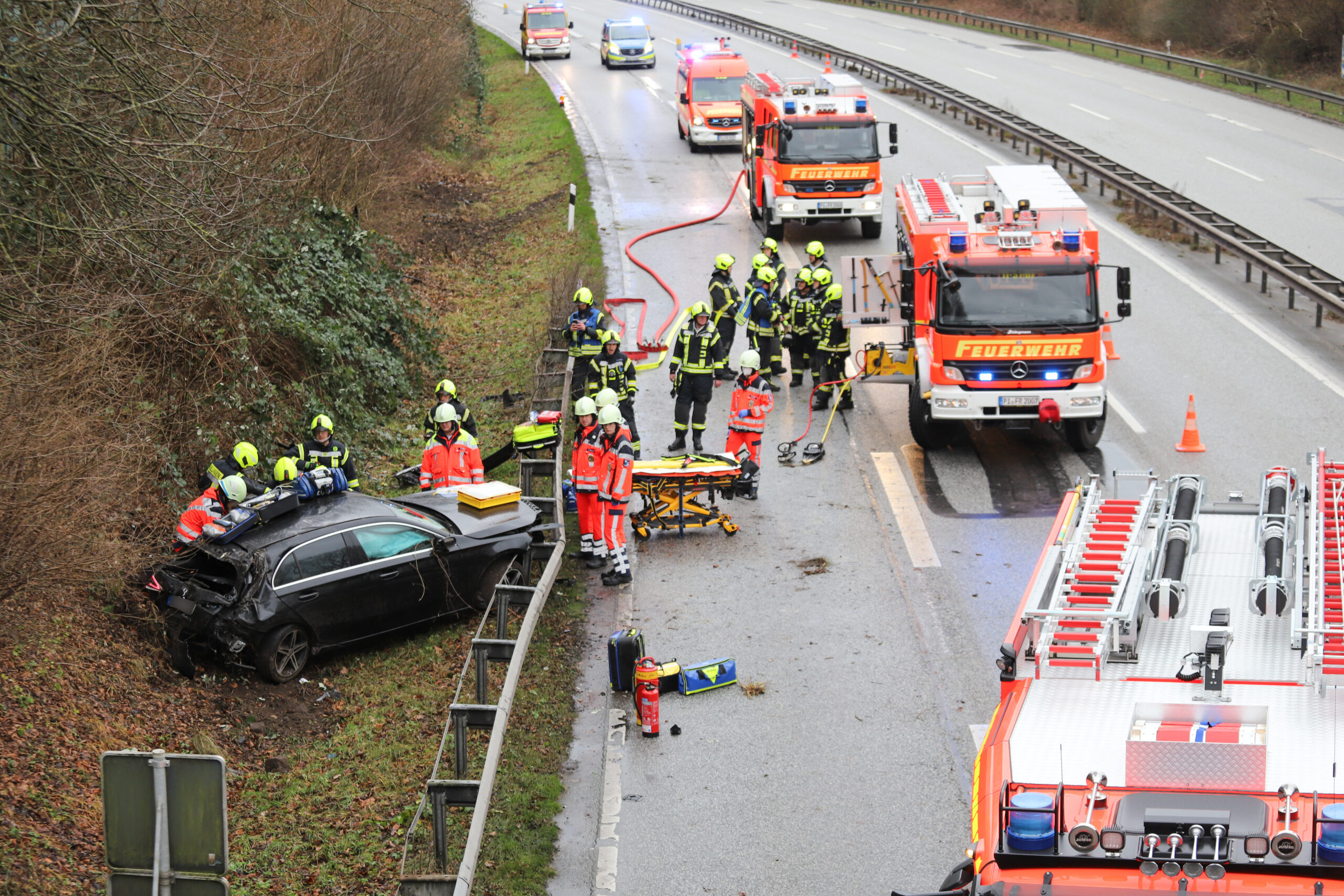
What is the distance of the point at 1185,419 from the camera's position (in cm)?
1686

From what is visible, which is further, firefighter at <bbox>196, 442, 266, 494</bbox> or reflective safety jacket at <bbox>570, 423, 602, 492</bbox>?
reflective safety jacket at <bbox>570, 423, 602, 492</bbox>

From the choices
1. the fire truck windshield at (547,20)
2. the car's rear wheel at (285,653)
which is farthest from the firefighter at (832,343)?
the fire truck windshield at (547,20)

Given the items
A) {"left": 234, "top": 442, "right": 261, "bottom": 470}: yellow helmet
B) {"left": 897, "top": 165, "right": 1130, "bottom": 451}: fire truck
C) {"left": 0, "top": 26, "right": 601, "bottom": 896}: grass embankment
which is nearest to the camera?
{"left": 0, "top": 26, "right": 601, "bottom": 896}: grass embankment

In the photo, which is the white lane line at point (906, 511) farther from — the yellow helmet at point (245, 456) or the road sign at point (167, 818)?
the road sign at point (167, 818)

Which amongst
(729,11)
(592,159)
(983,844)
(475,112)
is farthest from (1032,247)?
(729,11)

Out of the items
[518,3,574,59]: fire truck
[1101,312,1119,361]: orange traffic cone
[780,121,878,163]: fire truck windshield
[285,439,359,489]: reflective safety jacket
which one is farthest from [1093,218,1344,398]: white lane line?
[518,3,574,59]: fire truck

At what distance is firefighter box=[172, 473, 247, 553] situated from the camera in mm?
12359

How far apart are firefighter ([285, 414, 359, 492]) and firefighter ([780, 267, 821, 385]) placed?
672 centimetres

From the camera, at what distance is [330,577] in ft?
39.2

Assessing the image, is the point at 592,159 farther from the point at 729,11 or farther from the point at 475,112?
the point at 729,11

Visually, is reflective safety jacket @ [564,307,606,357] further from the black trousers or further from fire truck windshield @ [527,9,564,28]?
fire truck windshield @ [527,9,564,28]

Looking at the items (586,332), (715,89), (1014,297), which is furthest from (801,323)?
(715,89)

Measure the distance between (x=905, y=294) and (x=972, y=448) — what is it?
2167 mm

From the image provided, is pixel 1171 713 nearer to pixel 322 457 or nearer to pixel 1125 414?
pixel 322 457
